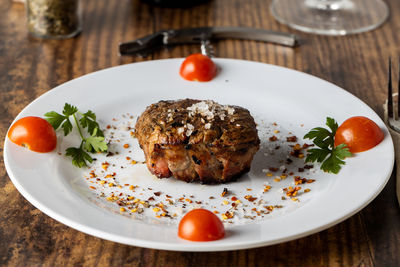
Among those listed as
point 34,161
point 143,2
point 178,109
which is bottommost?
point 143,2

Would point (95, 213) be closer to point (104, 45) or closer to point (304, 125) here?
point (304, 125)

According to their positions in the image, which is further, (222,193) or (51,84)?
(51,84)

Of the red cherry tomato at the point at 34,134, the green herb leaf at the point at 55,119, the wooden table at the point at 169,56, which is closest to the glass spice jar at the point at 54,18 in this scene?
the wooden table at the point at 169,56

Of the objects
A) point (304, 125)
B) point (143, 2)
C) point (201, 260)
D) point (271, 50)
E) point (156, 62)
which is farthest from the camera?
point (143, 2)

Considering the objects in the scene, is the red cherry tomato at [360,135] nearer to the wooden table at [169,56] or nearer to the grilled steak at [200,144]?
the wooden table at [169,56]

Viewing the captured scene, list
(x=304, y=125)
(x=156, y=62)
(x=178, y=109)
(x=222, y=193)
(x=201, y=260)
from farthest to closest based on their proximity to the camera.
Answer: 1. (x=156, y=62)
2. (x=304, y=125)
3. (x=178, y=109)
4. (x=222, y=193)
5. (x=201, y=260)

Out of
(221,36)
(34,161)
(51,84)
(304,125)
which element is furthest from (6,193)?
(221,36)
